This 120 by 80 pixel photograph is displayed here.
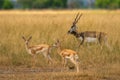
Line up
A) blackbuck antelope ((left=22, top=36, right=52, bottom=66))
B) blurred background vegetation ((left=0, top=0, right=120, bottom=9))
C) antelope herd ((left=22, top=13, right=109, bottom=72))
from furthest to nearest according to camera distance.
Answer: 1. blurred background vegetation ((left=0, top=0, right=120, bottom=9))
2. blackbuck antelope ((left=22, top=36, right=52, bottom=66))
3. antelope herd ((left=22, top=13, right=109, bottom=72))

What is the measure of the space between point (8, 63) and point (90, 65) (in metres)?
2.14

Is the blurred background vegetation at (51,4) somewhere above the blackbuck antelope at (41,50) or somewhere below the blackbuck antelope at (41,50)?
below

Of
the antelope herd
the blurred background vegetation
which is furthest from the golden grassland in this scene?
the blurred background vegetation

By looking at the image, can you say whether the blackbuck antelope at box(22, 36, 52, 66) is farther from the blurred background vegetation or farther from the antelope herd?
the blurred background vegetation

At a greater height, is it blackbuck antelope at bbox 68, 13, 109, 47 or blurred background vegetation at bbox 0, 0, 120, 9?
blackbuck antelope at bbox 68, 13, 109, 47

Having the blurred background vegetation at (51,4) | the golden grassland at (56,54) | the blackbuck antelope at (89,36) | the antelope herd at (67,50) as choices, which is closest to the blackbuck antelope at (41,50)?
the antelope herd at (67,50)

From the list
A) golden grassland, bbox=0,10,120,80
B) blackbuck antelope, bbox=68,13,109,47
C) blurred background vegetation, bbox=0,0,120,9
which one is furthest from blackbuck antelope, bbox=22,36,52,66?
blurred background vegetation, bbox=0,0,120,9

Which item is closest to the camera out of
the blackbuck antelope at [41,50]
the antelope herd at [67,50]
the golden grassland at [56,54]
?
the golden grassland at [56,54]

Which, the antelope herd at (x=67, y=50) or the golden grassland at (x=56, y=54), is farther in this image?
the antelope herd at (x=67, y=50)

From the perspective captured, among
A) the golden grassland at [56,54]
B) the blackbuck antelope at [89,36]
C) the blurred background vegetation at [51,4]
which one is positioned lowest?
the blurred background vegetation at [51,4]

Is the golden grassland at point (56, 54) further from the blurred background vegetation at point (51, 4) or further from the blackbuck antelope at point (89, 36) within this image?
the blurred background vegetation at point (51, 4)

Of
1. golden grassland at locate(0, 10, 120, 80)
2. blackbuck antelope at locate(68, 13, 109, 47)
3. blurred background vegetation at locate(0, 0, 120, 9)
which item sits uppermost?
blackbuck antelope at locate(68, 13, 109, 47)

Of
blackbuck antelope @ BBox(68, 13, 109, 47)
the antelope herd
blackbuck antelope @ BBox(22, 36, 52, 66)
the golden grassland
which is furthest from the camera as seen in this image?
blackbuck antelope @ BBox(68, 13, 109, 47)

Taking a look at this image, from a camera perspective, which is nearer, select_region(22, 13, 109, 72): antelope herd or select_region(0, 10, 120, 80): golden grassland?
select_region(0, 10, 120, 80): golden grassland
